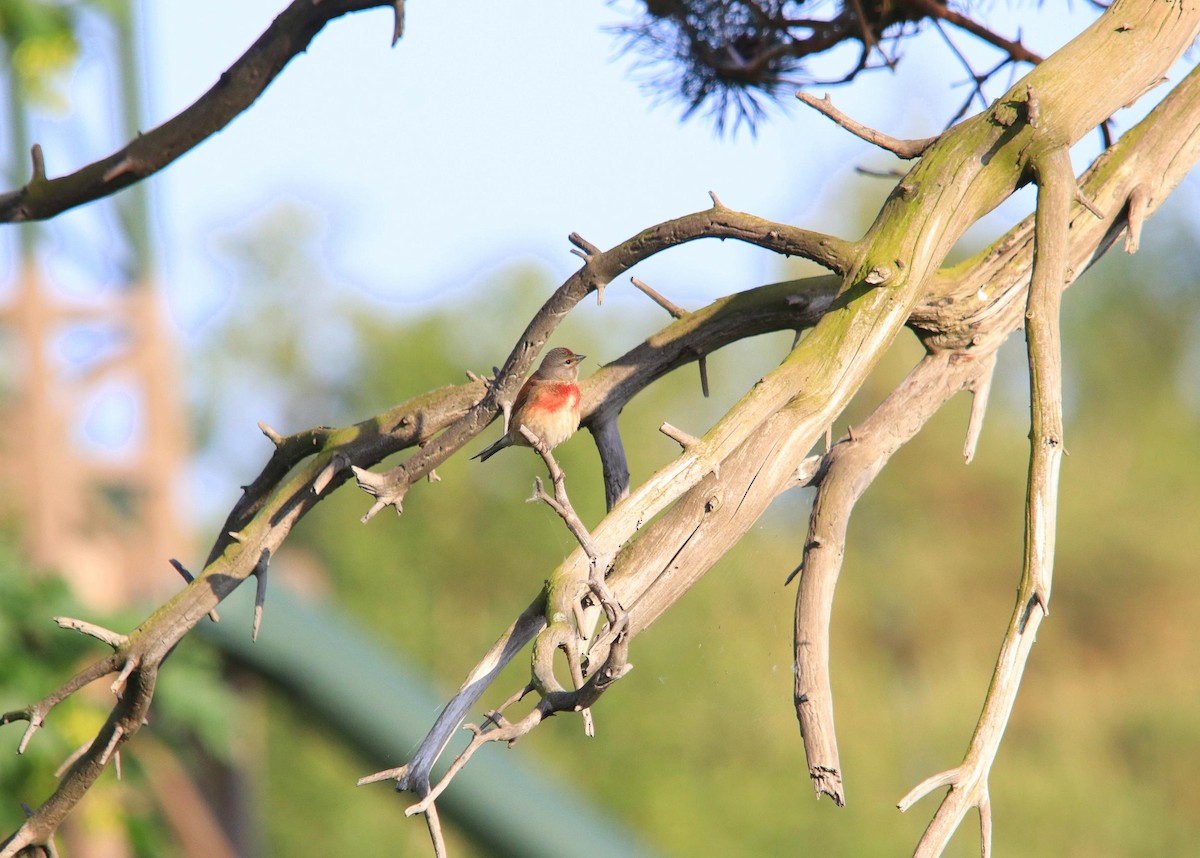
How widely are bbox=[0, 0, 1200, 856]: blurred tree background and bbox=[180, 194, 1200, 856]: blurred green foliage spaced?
6 centimetres

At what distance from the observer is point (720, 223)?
277cm

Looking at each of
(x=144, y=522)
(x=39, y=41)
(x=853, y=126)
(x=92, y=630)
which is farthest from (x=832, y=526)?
(x=144, y=522)

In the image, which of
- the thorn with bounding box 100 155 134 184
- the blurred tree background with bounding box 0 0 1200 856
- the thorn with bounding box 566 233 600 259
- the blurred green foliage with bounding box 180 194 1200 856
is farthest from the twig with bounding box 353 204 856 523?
the blurred green foliage with bounding box 180 194 1200 856

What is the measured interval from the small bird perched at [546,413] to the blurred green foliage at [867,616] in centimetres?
1031

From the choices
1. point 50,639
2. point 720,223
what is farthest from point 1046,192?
point 50,639

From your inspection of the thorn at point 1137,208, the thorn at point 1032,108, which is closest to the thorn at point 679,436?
the thorn at point 1032,108

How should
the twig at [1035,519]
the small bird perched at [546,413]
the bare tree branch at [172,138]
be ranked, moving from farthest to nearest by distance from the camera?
the small bird perched at [546,413] < the bare tree branch at [172,138] < the twig at [1035,519]

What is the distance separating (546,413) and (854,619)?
24932mm

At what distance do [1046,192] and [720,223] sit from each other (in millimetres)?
699

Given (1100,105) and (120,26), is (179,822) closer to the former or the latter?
(120,26)

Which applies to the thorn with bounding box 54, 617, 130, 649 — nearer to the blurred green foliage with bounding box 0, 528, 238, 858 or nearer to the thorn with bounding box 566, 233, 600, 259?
the thorn with bounding box 566, 233, 600, 259

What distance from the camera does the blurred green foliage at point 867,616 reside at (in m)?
20.4

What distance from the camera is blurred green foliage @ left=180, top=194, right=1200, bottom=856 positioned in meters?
20.4

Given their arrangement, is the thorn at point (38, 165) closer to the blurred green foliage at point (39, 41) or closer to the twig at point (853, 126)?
the twig at point (853, 126)
